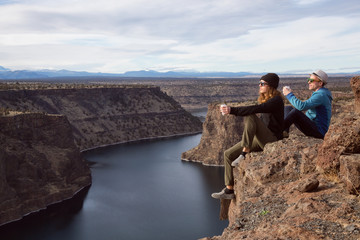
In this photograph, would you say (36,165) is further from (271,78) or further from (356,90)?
(356,90)

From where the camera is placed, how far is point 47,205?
185 feet

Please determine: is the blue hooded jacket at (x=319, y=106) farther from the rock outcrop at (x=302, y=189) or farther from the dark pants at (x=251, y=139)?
the dark pants at (x=251, y=139)

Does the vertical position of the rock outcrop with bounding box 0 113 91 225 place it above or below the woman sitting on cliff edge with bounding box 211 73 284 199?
below

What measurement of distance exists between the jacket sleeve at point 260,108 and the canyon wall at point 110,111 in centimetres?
9753

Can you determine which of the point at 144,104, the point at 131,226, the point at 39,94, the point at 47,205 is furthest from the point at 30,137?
the point at 144,104

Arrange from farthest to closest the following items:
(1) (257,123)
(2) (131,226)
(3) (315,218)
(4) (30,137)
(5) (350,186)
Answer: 1. (4) (30,137)
2. (2) (131,226)
3. (1) (257,123)
4. (5) (350,186)
5. (3) (315,218)

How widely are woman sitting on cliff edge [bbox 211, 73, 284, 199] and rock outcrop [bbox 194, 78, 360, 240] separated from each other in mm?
225

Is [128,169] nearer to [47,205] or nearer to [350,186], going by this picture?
[47,205]

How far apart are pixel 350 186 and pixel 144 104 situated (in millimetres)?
132253

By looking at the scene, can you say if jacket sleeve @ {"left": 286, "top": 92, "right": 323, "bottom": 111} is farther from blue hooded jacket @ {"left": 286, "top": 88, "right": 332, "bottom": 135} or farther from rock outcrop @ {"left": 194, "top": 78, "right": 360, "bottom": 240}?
rock outcrop @ {"left": 194, "top": 78, "right": 360, "bottom": 240}

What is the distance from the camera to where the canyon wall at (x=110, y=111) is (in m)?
110

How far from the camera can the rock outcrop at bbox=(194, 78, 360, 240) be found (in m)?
6.56

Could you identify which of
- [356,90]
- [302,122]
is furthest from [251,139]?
[356,90]

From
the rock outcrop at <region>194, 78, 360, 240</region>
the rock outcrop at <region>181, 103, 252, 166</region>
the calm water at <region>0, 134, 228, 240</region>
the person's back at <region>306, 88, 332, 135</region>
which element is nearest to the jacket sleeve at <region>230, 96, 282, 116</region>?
the rock outcrop at <region>194, 78, 360, 240</region>
